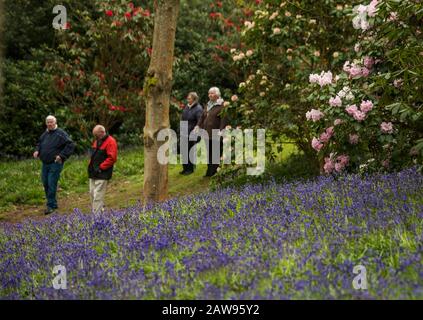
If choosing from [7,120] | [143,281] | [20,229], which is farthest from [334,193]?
[7,120]

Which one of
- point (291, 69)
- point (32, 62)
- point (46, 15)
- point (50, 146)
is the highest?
point (46, 15)

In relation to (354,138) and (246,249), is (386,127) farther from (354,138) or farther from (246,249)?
(246,249)

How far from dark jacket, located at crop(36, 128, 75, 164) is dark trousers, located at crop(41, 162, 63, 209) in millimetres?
184

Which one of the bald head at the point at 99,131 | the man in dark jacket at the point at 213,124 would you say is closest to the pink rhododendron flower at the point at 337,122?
the bald head at the point at 99,131

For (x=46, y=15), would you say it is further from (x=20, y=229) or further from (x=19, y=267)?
(x=19, y=267)

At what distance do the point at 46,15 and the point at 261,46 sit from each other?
46.9 feet

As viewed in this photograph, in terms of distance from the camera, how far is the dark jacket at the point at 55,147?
47.6ft

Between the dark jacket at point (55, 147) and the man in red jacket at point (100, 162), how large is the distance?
2.26m

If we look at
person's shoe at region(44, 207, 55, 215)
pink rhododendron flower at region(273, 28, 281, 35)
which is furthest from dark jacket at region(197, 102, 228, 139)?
person's shoe at region(44, 207, 55, 215)

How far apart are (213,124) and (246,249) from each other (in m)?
10.6

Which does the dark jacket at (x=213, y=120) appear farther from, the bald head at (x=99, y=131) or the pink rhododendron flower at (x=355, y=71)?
the pink rhododendron flower at (x=355, y=71)

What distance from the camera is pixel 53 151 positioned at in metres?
14.5

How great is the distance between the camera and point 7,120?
73.7 feet

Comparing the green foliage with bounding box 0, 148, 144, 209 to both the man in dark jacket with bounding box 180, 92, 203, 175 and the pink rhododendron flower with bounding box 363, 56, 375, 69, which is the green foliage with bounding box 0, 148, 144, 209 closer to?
the man in dark jacket with bounding box 180, 92, 203, 175
